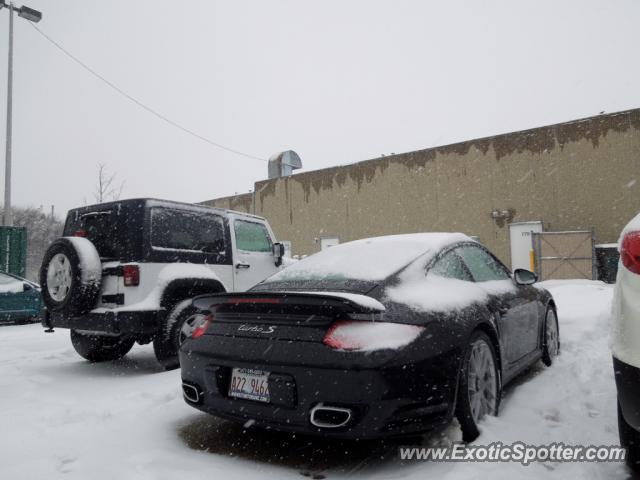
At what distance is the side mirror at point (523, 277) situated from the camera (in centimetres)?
399

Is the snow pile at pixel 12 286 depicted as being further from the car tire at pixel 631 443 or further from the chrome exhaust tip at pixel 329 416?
the car tire at pixel 631 443

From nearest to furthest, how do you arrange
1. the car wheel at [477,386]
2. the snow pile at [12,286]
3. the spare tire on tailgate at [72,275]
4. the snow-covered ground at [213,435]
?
the snow-covered ground at [213,435]
the car wheel at [477,386]
the spare tire on tailgate at [72,275]
the snow pile at [12,286]

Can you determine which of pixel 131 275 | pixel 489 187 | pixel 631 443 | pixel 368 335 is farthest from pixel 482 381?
pixel 489 187

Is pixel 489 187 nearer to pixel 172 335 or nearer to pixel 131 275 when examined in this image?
pixel 172 335

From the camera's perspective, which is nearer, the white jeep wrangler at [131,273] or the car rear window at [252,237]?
the white jeep wrangler at [131,273]

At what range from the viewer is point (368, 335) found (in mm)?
2420

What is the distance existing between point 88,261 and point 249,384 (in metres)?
2.92

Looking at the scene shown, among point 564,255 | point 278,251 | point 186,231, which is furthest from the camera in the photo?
point 564,255

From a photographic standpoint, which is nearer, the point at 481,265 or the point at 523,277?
the point at 481,265

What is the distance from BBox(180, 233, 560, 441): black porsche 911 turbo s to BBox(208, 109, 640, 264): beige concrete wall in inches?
595

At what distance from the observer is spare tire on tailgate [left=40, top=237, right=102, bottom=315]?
15.4ft

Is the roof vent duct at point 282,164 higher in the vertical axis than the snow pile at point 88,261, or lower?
higher

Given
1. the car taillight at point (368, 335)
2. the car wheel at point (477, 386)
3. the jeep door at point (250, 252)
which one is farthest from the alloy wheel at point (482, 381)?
the jeep door at point (250, 252)

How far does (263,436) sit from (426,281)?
1.46 meters
